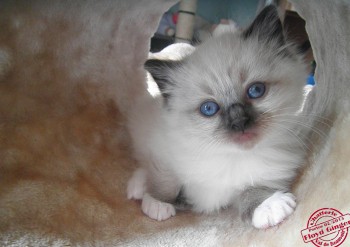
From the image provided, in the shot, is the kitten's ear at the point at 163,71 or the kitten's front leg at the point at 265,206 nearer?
the kitten's front leg at the point at 265,206

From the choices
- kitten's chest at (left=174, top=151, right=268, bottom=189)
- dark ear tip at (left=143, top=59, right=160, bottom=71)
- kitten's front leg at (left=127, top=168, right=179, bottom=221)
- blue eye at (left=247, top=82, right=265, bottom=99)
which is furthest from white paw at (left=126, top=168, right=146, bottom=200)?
blue eye at (left=247, top=82, right=265, bottom=99)

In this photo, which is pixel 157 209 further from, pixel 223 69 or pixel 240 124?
pixel 223 69

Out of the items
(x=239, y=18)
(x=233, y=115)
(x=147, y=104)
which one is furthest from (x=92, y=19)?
(x=239, y=18)

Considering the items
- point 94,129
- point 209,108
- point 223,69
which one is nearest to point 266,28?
point 223,69

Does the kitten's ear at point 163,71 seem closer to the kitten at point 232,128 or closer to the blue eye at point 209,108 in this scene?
the kitten at point 232,128

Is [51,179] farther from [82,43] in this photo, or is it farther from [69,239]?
[82,43]

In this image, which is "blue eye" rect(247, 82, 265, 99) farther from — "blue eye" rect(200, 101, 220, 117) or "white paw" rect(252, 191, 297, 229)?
"white paw" rect(252, 191, 297, 229)

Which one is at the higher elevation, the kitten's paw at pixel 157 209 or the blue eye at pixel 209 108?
the blue eye at pixel 209 108

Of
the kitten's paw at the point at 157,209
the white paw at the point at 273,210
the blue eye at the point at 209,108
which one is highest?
the blue eye at the point at 209,108

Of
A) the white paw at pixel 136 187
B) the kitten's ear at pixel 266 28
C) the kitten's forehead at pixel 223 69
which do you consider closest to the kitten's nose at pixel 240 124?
the kitten's forehead at pixel 223 69
